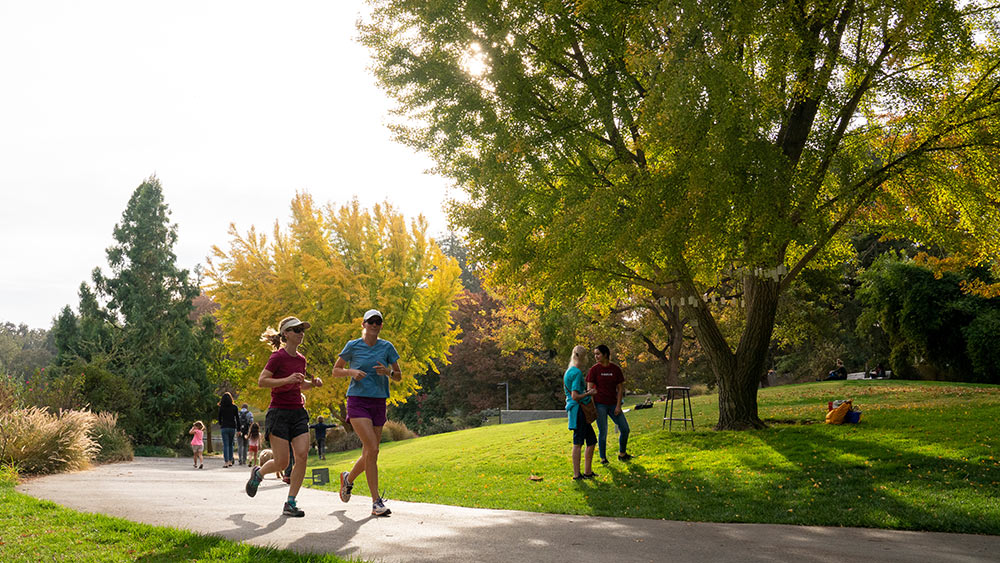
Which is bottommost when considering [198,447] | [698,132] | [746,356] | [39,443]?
[198,447]

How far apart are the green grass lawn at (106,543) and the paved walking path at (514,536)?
1.35ft

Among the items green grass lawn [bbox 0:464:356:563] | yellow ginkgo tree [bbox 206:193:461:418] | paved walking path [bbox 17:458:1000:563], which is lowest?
paved walking path [bbox 17:458:1000:563]

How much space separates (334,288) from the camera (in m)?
29.7

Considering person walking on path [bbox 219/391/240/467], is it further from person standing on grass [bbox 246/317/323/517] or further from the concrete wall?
the concrete wall

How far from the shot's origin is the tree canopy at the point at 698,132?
38.5ft

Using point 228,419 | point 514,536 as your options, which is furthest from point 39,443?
point 514,536

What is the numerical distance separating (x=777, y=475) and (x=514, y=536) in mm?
5405

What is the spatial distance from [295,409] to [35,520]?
2.59 m

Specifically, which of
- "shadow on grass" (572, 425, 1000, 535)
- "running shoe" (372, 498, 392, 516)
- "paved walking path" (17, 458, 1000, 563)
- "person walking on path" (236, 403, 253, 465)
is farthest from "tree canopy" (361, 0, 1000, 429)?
"person walking on path" (236, 403, 253, 465)

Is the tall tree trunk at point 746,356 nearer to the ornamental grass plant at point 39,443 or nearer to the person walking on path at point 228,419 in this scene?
the person walking on path at point 228,419

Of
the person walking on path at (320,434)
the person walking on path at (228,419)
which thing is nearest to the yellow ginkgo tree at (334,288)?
the person walking on path at (320,434)

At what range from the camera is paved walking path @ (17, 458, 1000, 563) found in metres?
5.72

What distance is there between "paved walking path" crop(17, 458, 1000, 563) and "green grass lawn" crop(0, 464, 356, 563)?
41cm

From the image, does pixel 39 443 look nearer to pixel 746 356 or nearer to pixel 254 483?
pixel 254 483
